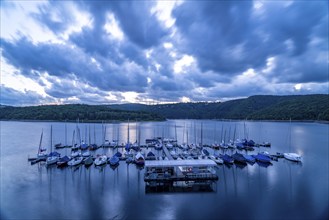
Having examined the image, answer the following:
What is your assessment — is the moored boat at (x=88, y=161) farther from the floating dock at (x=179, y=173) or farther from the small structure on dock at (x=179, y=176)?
the small structure on dock at (x=179, y=176)

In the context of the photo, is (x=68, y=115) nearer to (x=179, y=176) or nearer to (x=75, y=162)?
(x=75, y=162)

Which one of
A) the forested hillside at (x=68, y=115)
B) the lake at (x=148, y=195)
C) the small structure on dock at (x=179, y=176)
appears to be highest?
the forested hillside at (x=68, y=115)

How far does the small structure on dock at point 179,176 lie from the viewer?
2758 cm

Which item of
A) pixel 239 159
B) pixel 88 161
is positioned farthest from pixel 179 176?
pixel 88 161

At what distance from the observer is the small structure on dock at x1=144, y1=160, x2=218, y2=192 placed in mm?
27578

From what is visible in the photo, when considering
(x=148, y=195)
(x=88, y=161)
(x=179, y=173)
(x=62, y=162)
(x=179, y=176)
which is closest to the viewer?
(x=148, y=195)

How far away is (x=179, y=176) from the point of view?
29234 millimetres

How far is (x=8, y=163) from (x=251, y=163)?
45627 mm

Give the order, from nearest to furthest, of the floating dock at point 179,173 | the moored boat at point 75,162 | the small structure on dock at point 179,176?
the small structure on dock at point 179,176 → the floating dock at point 179,173 → the moored boat at point 75,162

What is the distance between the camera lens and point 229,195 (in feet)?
82.9

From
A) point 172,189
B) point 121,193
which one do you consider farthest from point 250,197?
point 121,193

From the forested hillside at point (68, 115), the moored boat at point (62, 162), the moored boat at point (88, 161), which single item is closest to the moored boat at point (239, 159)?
the moored boat at point (88, 161)

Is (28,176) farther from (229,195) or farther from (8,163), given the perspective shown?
(229,195)

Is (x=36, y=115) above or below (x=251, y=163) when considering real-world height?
above
